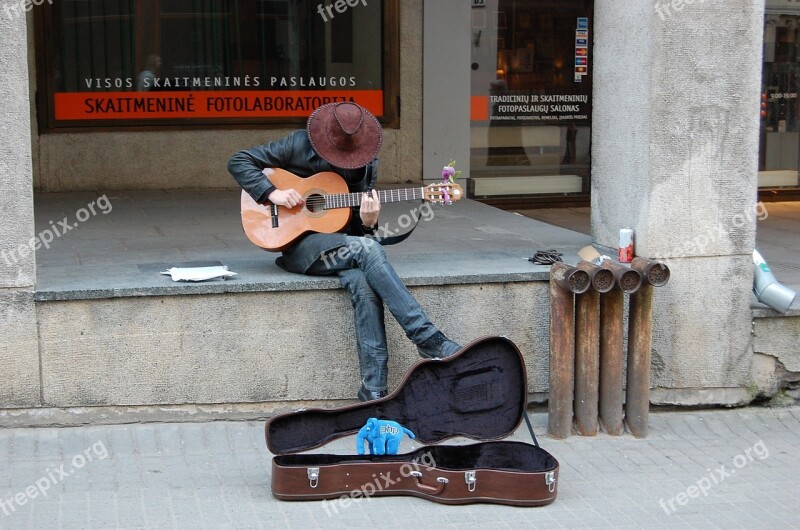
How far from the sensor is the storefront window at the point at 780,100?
11.2m

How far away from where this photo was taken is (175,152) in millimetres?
9945

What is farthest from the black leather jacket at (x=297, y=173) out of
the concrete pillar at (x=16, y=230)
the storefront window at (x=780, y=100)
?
the storefront window at (x=780, y=100)

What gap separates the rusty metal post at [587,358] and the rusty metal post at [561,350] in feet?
0.14

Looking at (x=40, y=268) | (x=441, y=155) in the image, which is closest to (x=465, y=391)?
(x=40, y=268)

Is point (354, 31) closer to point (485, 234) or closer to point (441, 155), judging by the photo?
point (441, 155)

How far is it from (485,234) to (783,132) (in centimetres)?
519

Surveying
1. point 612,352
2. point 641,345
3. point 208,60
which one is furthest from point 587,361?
point 208,60

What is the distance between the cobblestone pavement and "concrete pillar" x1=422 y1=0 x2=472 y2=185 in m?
4.97

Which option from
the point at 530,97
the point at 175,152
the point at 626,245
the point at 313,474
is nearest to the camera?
the point at 313,474

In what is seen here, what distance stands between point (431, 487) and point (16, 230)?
7.76ft

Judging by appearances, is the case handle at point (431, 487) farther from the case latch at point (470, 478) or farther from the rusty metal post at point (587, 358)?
Result: the rusty metal post at point (587, 358)

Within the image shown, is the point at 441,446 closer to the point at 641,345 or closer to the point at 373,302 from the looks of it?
the point at 373,302

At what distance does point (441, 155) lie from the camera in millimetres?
10523

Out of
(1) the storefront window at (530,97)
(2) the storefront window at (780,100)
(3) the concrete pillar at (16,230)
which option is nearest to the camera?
(3) the concrete pillar at (16,230)
